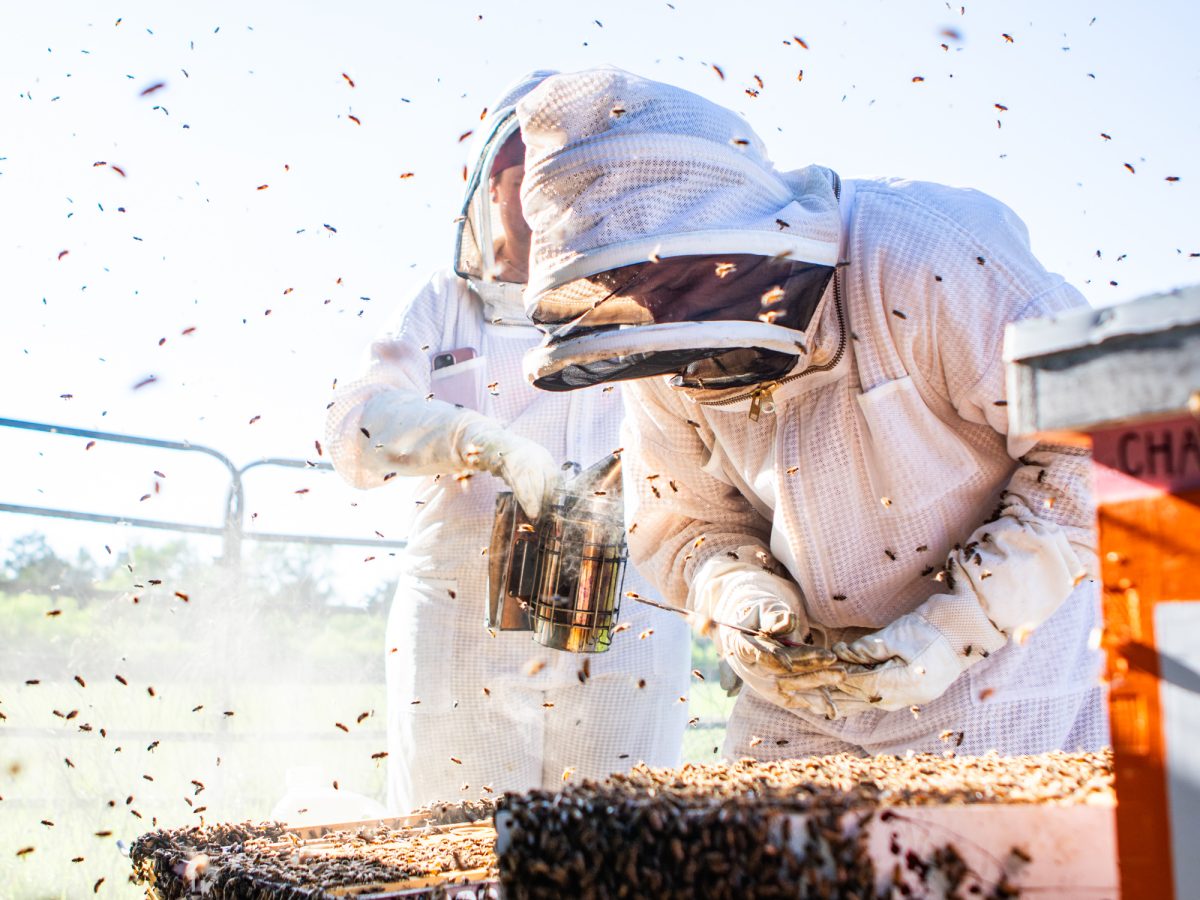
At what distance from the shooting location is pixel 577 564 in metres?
3.60

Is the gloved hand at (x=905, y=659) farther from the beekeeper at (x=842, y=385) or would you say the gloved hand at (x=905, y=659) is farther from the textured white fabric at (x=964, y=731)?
the textured white fabric at (x=964, y=731)

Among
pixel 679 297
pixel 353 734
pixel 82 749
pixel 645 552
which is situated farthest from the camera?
pixel 353 734

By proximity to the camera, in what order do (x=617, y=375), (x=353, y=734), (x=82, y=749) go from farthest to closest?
(x=353, y=734) < (x=82, y=749) < (x=617, y=375)

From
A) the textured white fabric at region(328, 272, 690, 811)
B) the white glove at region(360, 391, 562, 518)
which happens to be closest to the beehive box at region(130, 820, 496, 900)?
the textured white fabric at region(328, 272, 690, 811)

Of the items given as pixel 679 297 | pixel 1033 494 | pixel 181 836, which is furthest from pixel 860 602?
pixel 181 836

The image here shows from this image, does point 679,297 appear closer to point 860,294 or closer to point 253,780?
point 860,294

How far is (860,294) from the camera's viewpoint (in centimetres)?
251

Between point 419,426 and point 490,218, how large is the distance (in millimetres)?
804

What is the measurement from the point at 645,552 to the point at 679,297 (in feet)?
3.29

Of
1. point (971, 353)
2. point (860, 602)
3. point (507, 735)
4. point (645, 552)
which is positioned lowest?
point (507, 735)

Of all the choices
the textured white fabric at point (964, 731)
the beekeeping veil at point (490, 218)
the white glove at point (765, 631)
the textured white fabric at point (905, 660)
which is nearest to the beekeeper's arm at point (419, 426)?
the beekeeping veil at point (490, 218)

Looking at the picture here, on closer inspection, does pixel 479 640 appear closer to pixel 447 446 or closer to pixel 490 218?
pixel 447 446

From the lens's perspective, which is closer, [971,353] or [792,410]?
[971,353]

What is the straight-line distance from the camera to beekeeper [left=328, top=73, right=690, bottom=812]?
409 cm
